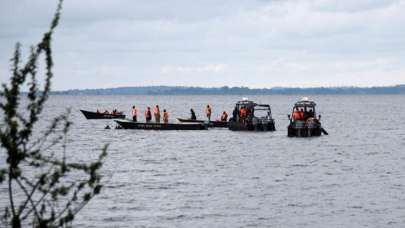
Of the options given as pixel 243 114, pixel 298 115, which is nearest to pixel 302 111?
pixel 298 115

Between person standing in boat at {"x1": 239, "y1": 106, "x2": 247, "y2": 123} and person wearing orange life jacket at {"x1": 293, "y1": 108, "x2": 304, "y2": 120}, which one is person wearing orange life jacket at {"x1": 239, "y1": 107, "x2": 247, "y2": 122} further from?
person wearing orange life jacket at {"x1": 293, "y1": 108, "x2": 304, "y2": 120}

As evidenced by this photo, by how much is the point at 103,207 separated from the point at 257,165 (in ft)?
55.6

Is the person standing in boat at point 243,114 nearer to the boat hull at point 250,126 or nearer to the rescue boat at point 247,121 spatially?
the rescue boat at point 247,121

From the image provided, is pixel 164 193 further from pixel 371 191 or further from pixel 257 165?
pixel 257 165

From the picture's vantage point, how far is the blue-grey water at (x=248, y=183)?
24.7 meters

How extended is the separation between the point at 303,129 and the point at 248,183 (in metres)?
25.6

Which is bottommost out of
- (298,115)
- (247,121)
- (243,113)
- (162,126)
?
(162,126)

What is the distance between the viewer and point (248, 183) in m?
33.8

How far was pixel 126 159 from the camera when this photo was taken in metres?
46.2

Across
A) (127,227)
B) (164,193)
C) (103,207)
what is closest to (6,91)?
(127,227)

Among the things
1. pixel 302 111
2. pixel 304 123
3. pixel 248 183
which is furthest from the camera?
pixel 304 123

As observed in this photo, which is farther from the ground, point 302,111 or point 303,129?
point 302,111

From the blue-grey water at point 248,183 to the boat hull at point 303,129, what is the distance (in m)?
0.64

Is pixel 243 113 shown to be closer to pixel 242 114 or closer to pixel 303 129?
pixel 242 114
